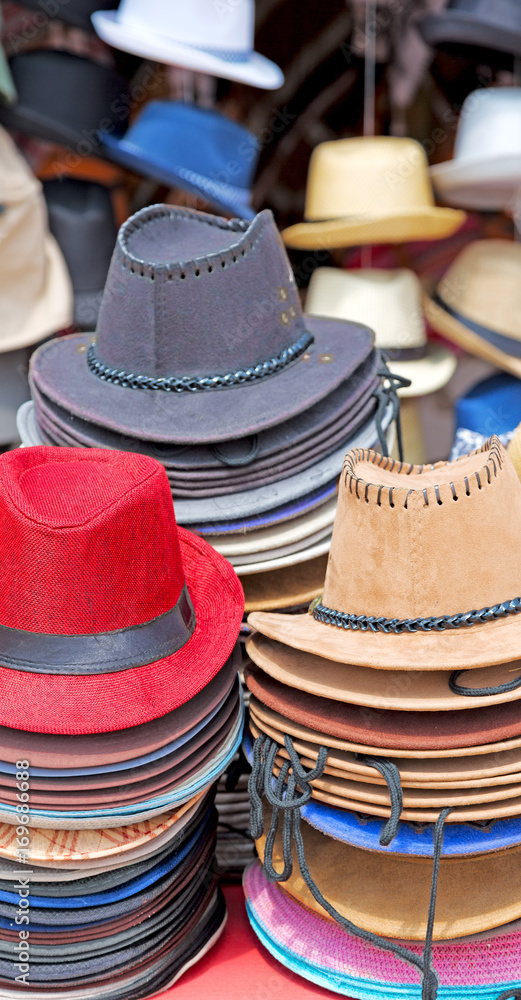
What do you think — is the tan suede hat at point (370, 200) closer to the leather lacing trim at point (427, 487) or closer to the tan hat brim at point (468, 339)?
the tan hat brim at point (468, 339)

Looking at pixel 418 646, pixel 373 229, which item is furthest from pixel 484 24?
pixel 418 646

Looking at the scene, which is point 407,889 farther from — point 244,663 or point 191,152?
point 191,152

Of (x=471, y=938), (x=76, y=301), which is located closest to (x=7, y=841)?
(x=471, y=938)

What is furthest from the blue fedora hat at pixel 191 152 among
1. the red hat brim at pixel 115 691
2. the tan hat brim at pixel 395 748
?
the tan hat brim at pixel 395 748

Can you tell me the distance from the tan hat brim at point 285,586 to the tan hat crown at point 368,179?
4.68 ft

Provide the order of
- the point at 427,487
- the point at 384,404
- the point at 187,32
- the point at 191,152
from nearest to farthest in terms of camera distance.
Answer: the point at 427,487, the point at 384,404, the point at 187,32, the point at 191,152

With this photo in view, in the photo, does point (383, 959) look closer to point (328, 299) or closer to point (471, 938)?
point (471, 938)

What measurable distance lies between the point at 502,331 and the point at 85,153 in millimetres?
1310

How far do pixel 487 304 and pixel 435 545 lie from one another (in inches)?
68.1

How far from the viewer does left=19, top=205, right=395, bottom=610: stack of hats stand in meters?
1.42

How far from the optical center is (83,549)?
3.66 ft

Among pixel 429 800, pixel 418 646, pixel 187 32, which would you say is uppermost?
pixel 187 32

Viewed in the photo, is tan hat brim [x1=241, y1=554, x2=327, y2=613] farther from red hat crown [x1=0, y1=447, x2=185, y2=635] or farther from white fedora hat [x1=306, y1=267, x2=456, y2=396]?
white fedora hat [x1=306, y1=267, x2=456, y2=396]

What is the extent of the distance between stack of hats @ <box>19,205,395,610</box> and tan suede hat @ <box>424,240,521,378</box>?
118 cm
